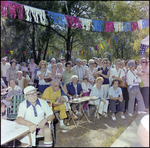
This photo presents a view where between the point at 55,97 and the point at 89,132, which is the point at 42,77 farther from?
the point at 89,132

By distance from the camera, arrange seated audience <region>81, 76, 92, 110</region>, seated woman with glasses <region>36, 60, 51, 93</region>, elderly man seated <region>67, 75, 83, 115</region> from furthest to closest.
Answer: seated audience <region>81, 76, 92, 110</region> → seated woman with glasses <region>36, 60, 51, 93</region> → elderly man seated <region>67, 75, 83, 115</region>

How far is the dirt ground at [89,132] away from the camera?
360 centimetres

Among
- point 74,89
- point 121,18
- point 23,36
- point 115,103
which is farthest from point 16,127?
point 121,18

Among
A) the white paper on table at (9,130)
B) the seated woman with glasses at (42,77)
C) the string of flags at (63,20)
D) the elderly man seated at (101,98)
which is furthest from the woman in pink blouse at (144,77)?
the white paper on table at (9,130)

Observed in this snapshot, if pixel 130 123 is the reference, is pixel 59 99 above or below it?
above

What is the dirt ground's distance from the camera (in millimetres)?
3602

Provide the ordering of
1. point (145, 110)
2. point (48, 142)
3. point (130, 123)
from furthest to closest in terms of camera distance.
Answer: point (145, 110)
point (130, 123)
point (48, 142)

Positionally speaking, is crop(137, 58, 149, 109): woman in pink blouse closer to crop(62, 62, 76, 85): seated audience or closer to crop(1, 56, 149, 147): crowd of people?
crop(1, 56, 149, 147): crowd of people

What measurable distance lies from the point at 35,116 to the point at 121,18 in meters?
13.7

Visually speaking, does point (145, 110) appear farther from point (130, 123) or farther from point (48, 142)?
point (48, 142)

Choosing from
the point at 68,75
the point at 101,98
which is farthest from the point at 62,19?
the point at 101,98

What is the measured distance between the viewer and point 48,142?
9.45 ft

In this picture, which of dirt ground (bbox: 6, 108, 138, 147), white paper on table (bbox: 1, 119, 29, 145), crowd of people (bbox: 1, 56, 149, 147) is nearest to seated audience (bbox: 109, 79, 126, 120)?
crowd of people (bbox: 1, 56, 149, 147)

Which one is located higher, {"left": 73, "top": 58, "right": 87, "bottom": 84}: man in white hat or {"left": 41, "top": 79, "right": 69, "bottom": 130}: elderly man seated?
{"left": 73, "top": 58, "right": 87, "bottom": 84}: man in white hat
